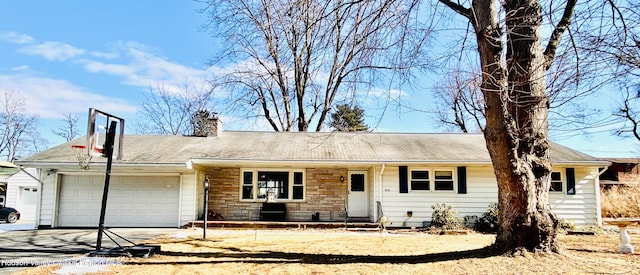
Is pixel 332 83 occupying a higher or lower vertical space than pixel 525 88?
higher

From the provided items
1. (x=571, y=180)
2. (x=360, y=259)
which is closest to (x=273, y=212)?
(x=360, y=259)

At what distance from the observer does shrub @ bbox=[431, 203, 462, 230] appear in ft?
38.2

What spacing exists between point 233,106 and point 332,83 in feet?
19.0

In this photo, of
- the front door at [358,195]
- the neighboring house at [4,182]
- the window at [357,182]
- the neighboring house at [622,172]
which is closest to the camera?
the front door at [358,195]

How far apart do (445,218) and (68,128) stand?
33.2m

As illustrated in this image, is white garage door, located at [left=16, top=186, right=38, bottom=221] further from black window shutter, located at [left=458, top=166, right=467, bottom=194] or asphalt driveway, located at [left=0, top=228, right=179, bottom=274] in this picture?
black window shutter, located at [left=458, top=166, right=467, bottom=194]

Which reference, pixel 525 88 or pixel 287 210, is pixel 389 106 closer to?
pixel 525 88

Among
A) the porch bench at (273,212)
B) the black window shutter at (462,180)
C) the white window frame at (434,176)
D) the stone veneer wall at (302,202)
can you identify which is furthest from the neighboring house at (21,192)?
the black window shutter at (462,180)

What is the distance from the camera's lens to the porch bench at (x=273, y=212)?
531 inches

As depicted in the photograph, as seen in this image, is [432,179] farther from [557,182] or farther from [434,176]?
[557,182]

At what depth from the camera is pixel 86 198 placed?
41.3 feet

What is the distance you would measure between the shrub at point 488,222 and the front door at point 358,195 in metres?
3.69

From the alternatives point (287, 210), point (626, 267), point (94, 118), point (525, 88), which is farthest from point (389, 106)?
point (287, 210)

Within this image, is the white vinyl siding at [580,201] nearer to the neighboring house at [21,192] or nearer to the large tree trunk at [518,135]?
the large tree trunk at [518,135]
